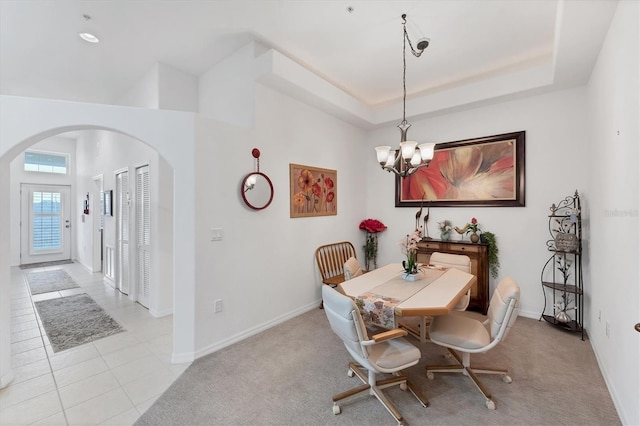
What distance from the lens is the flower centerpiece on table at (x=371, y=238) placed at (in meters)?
4.83

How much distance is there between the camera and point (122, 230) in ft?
14.9

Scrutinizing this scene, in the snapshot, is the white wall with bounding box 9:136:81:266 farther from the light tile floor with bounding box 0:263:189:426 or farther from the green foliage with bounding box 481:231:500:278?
the green foliage with bounding box 481:231:500:278

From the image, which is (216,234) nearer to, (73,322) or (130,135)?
(130,135)

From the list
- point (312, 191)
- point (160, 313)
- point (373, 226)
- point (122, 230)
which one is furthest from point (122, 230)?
point (373, 226)

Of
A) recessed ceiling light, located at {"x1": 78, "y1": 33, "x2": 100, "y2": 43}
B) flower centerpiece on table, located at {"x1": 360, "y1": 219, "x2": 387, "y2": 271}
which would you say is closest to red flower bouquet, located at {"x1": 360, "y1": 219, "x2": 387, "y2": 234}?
flower centerpiece on table, located at {"x1": 360, "y1": 219, "x2": 387, "y2": 271}

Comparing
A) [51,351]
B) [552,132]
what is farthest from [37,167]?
[552,132]

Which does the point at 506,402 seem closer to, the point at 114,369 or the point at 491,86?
the point at 114,369

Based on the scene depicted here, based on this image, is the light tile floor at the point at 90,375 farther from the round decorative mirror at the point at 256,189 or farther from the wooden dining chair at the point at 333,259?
the wooden dining chair at the point at 333,259

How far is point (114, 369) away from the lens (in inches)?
98.3

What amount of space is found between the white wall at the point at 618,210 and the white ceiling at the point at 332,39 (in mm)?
372

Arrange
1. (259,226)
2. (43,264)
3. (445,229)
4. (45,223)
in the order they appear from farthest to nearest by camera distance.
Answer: (45,223) → (43,264) → (445,229) → (259,226)

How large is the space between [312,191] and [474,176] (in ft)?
7.92

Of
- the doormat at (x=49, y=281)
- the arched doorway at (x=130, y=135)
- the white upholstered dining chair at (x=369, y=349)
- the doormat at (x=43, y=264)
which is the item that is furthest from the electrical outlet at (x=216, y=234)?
the doormat at (x=43, y=264)

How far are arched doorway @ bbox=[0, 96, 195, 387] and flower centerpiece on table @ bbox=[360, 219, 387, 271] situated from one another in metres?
3.08
